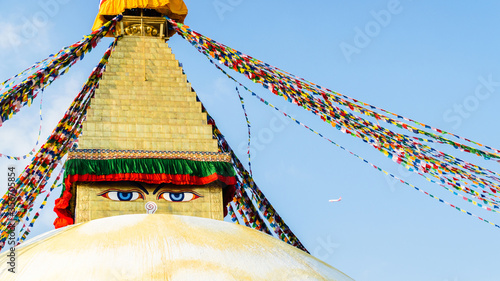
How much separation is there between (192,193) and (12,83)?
9.24ft

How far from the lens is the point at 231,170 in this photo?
947 cm

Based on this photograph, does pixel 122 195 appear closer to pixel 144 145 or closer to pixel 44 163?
pixel 144 145

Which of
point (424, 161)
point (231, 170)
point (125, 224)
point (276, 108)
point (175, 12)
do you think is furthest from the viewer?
point (175, 12)

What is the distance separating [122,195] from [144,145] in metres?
0.79

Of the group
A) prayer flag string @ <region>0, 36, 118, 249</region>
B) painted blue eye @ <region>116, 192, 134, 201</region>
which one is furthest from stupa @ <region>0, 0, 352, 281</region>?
prayer flag string @ <region>0, 36, 118, 249</region>

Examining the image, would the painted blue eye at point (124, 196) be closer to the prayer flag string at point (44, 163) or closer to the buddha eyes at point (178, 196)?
the buddha eyes at point (178, 196)

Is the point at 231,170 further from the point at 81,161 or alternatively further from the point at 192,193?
the point at 81,161

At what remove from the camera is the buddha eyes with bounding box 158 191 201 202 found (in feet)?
30.1

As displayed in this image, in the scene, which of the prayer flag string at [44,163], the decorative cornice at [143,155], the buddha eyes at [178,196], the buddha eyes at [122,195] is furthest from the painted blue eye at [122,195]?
the prayer flag string at [44,163]

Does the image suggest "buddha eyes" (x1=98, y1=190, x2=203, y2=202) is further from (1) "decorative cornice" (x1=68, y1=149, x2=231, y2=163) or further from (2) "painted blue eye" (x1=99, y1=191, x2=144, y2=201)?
(1) "decorative cornice" (x1=68, y1=149, x2=231, y2=163)

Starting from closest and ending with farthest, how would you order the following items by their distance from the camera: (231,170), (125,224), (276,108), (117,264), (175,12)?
(117,264) < (125,224) < (231,170) < (276,108) < (175,12)

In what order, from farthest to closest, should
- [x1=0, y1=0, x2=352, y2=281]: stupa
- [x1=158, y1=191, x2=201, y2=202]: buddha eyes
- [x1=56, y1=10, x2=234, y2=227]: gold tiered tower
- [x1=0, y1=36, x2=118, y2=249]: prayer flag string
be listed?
1. [x1=0, y1=36, x2=118, y2=249]: prayer flag string
2. [x1=158, y1=191, x2=201, y2=202]: buddha eyes
3. [x1=56, y1=10, x2=234, y2=227]: gold tiered tower
4. [x1=0, y1=0, x2=352, y2=281]: stupa

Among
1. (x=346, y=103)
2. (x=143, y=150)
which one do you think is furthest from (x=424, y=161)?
(x=143, y=150)

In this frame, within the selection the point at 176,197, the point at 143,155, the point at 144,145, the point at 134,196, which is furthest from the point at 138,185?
the point at 144,145
